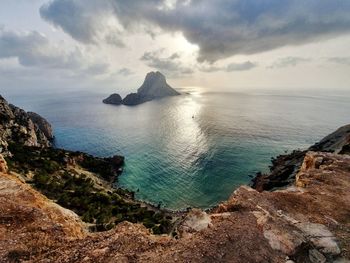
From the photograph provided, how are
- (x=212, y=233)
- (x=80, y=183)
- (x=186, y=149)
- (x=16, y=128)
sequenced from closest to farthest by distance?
1. (x=212, y=233)
2. (x=80, y=183)
3. (x=16, y=128)
4. (x=186, y=149)

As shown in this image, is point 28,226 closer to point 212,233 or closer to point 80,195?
point 212,233

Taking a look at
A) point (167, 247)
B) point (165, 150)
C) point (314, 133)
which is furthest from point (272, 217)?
point (314, 133)

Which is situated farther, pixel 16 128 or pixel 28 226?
pixel 16 128

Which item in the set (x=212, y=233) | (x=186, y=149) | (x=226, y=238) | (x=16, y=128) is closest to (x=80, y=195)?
(x=212, y=233)

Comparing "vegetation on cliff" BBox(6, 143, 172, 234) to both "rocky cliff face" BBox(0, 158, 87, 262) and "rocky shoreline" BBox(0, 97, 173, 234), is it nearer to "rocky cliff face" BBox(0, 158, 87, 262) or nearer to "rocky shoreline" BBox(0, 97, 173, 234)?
"rocky shoreline" BBox(0, 97, 173, 234)

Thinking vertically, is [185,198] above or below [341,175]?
below

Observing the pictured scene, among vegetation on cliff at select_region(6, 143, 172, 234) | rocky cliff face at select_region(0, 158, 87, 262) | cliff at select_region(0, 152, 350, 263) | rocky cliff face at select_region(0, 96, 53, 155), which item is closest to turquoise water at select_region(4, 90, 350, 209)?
vegetation on cliff at select_region(6, 143, 172, 234)

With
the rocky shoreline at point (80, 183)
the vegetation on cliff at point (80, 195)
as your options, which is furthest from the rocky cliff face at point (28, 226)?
the vegetation on cliff at point (80, 195)

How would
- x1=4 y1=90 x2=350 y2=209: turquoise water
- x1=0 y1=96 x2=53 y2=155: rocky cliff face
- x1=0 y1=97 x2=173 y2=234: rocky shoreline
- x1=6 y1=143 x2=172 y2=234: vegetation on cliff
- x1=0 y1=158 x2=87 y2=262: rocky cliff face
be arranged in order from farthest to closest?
x1=0 y1=96 x2=53 y2=155: rocky cliff face → x1=4 y1=90 x2=350 y2=209: turquoise water → x1=0 y1=97 x2=173 y2=234: rocky shoreline → x1=6 y1=143 x2=172 y2=234: vegetation on cliff → x1=0 y1=158 x2=87 y2=262: rocky cliff face

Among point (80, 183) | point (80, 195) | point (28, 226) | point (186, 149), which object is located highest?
point (28, 226)

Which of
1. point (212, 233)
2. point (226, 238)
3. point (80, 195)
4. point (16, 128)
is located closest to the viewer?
point (226, 238)

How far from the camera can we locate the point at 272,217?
1572 cm

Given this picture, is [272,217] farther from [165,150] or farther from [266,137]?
[266,137]

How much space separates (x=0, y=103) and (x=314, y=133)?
15397 cm
